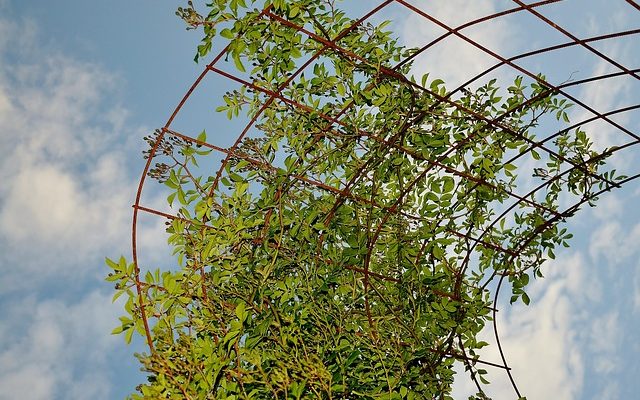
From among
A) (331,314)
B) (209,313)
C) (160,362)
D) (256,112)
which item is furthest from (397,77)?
(160,362)

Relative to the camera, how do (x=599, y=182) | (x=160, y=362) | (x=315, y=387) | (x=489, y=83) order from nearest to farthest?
(x=160, y=362) → (x=315, y=387) → (x=489, y=83) → (x=599, y=182)

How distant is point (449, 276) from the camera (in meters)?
6.49

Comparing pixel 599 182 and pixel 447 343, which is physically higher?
pixel 599 182

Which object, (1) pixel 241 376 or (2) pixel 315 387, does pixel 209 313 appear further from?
(2) pixel 315 387

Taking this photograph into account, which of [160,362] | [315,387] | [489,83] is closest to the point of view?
→ [160,362]

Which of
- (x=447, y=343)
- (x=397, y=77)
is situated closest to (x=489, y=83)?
Answer: (x=397, y=77)

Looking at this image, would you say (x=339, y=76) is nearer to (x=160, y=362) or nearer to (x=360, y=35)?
(x=360, y=35)

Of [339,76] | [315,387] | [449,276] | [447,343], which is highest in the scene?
[339,76]

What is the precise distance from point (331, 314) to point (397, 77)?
175 cm

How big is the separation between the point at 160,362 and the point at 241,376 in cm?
56

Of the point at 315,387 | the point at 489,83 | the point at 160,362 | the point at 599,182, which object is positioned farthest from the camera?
the point at 599,182

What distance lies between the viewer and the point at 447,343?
6.38 meters

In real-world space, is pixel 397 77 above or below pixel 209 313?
above

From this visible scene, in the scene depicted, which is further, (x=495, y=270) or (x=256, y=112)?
(x=495, y=270)
